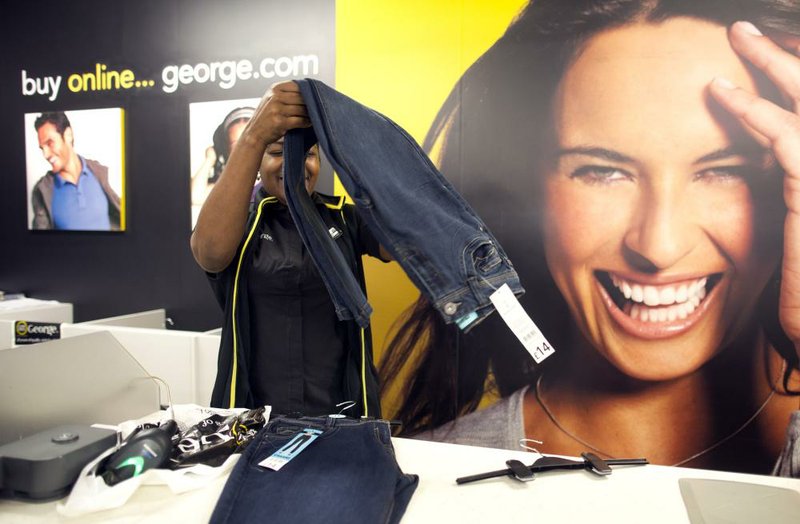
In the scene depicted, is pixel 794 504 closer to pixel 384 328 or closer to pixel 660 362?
pixel 660 362

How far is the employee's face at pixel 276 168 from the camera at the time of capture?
1.67 m

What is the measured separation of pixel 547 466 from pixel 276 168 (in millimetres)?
1128

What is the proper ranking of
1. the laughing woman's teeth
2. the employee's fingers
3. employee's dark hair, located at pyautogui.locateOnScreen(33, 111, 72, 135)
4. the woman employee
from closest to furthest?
the woman employee, the employee's fingers, the laughing woman's teeth, employee's dark hair, located at pyautogui.locateOnScreen(33, 111, 72, 135)

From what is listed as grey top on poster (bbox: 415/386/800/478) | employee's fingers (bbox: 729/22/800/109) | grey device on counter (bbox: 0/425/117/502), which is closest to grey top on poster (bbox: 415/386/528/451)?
grey top on poster (bbox: 415/386/800/478)

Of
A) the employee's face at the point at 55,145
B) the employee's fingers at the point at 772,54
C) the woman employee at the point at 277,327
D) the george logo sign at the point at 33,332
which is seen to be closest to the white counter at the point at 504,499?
the woman employee at the point at 277,327

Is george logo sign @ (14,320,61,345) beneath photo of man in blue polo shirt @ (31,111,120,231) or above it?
beneath

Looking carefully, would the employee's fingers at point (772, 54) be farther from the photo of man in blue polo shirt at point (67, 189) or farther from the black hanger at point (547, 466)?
the photo of man in blue polo shirt at point (67, 189)

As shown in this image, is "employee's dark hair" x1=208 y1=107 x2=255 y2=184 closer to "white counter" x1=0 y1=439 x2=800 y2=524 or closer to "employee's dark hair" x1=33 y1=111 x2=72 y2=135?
"employee's dark hair" x1=33 y1=111 x2=72 y2=135

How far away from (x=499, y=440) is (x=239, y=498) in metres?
1.52

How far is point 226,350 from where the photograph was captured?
A: 1.61m

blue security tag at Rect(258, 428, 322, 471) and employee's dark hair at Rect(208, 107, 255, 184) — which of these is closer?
blue security tag at Rect(258, 428, 322, 471)

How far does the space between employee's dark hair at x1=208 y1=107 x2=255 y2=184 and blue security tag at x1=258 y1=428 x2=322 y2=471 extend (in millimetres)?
1784

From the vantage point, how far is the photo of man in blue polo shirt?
288 centimetres

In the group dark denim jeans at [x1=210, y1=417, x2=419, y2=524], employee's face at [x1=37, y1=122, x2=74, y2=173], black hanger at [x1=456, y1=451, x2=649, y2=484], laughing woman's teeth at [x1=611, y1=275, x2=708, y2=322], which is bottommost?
black hanger at [x1=456, y1=451, x2=649, y2=484]
